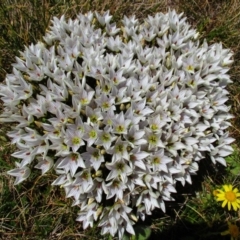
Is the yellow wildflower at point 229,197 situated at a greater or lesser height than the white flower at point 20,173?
greater

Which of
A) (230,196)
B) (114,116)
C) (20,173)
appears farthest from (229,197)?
(20,173)

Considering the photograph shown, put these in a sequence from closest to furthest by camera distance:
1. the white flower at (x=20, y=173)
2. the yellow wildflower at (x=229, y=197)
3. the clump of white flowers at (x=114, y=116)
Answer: the clump of white flowers at (x=114, y=116), the white flower at (x=20, y=173), the yellow wildflower at (x=229, y=197)

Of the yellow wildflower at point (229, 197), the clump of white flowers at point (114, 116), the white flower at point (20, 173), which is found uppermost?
the clump of white flowers at point (114, 116)

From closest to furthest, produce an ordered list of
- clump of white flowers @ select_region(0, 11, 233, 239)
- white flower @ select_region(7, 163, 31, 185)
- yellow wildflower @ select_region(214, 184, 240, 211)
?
clump of white flowers @ select_region(0, 11, 233, 239)
white flower @ select_region(7, 163, 31, 185)
yellow wildflower @ select_region(214, 184, 240, 211)

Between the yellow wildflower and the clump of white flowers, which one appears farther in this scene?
the yellow wildflower

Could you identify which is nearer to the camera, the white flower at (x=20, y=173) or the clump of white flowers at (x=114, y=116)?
the clump of white flowers at (x=114, y=116)

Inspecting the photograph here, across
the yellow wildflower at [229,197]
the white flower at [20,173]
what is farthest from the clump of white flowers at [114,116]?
the yellow wildflower at [229,197]

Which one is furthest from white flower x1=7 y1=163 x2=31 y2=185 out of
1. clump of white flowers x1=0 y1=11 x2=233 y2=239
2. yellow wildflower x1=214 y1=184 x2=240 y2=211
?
yellow wildflower x1=214 y1=184 x2=240 y2=211

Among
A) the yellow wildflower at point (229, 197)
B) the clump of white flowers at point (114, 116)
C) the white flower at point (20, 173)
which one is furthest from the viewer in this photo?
the yellow wildflower at point (229, 197)

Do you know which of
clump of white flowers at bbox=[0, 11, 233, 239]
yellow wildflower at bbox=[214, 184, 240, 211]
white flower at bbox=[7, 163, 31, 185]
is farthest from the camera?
yellow wildflower at bbox=[214, 184, 240, 211]

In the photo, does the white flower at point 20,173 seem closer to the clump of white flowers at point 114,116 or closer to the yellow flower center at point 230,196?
the clump of white flowers at point 114,116

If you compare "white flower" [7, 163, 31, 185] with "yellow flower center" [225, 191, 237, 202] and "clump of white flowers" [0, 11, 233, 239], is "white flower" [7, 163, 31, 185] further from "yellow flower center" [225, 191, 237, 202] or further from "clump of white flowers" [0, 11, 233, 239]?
"yellow flower center" [225, 191, 237, 202]
